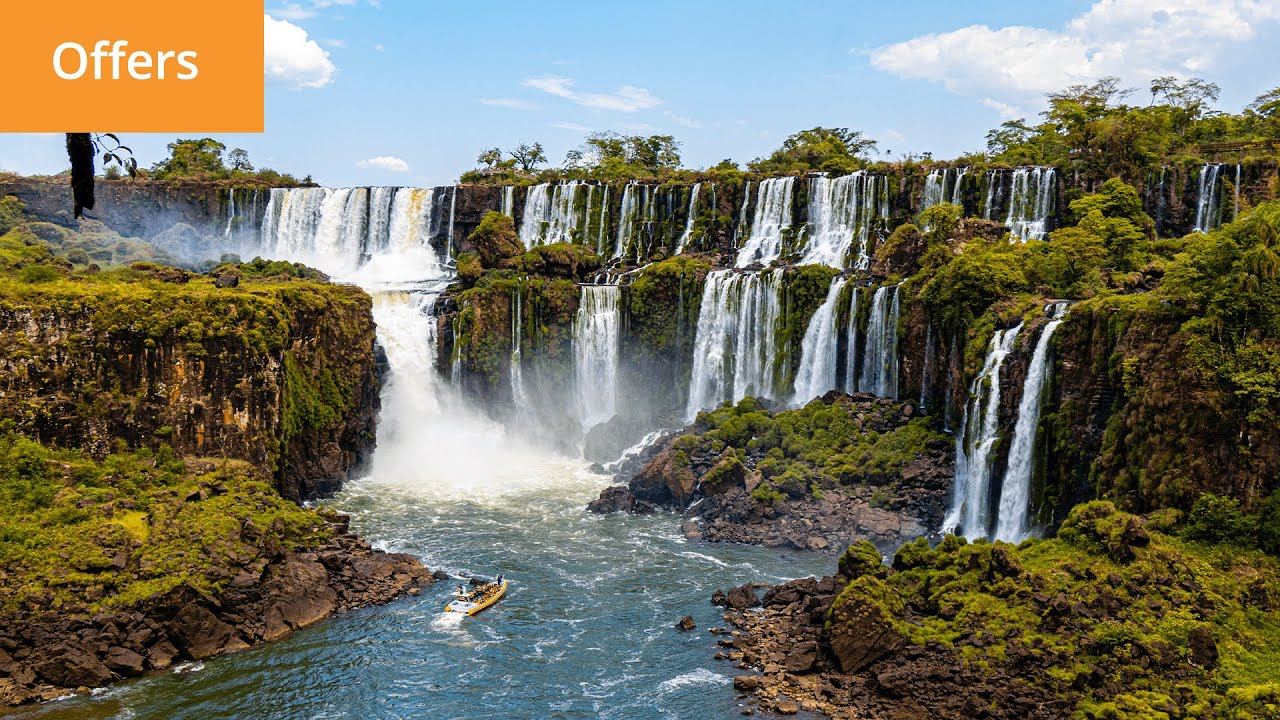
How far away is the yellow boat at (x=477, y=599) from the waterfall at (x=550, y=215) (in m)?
37.2

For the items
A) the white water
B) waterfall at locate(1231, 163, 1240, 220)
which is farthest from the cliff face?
waterfall at locate(1231, 163, 1240, 220)

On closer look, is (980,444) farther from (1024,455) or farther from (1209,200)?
(1209,200)

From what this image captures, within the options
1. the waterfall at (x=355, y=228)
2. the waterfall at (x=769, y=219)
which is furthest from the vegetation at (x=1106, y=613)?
the waterfall at (x=355, y=228)

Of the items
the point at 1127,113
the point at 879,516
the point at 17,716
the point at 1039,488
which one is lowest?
the point at 17,716

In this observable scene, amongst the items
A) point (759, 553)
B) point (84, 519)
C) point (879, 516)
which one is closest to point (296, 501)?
point (84, 519)

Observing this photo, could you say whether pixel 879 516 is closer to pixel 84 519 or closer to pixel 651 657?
pixel 651 657

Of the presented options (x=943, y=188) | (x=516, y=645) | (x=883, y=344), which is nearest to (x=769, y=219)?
(x=943, y=188)

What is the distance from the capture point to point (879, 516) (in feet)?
112

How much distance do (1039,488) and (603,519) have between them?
16104 millimetres

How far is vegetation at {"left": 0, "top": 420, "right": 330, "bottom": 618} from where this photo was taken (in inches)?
960

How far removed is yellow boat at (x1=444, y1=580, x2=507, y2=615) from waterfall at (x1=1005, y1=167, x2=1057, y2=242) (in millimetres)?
36250

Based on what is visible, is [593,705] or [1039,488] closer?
[593,705]

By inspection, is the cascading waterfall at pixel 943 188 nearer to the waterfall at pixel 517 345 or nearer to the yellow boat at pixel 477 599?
the waterfall at pixel 517 345

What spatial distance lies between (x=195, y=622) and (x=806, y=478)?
22.2 metres
